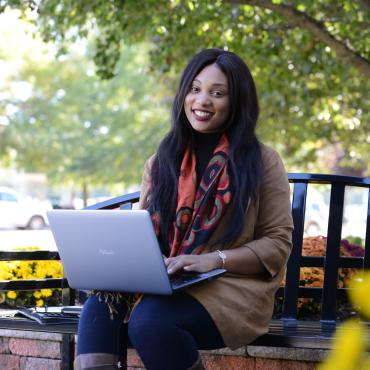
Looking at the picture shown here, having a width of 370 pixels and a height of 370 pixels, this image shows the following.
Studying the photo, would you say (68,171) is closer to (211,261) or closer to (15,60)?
(15,60)

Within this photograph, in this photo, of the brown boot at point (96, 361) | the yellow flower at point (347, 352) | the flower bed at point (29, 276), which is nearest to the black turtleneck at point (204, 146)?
the brown boot at point (96, 361)

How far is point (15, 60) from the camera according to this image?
29.9 meters

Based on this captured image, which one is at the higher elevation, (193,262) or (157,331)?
(193,262)

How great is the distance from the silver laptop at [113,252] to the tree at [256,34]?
4.58 m

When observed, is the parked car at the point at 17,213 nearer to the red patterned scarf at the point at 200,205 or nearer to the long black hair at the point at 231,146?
the long black hair at the point at 231,146

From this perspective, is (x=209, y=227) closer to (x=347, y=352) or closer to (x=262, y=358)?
(x=262, y=358)

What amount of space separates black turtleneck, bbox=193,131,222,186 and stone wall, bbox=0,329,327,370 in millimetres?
891

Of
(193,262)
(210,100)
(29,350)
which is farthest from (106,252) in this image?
(29,350)

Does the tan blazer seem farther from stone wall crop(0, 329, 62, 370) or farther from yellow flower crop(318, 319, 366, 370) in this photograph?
yellow flower crop(318, 319, 366, 370)

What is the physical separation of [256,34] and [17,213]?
19299mm

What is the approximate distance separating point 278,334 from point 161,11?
16.8 feet

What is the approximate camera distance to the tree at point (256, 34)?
7.95 metres

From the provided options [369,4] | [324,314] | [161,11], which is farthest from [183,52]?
[324,314]

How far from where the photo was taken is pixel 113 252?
2.94 m
